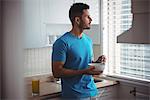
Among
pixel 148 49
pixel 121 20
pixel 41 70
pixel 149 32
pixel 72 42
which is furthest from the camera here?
pixel 121 20

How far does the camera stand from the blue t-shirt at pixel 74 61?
3.39ft

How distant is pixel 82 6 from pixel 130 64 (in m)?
0.79

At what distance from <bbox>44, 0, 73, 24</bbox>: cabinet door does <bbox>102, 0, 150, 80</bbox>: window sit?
446 millimetres

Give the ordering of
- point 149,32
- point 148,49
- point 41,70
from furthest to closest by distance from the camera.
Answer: point 41,70, point 148,49, point 149,32

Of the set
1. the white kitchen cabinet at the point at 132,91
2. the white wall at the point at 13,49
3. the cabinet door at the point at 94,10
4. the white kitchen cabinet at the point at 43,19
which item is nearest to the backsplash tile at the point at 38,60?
the white kitchen cabinet at the point at 43,19

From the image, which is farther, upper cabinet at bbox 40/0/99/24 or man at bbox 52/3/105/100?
upper cabinet at bbox 40/0/99/24

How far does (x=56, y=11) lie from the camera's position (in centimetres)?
147

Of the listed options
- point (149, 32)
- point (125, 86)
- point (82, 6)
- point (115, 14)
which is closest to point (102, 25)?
point (115, 14)

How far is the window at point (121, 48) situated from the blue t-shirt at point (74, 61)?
0.59 metres

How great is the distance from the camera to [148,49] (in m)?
1.49

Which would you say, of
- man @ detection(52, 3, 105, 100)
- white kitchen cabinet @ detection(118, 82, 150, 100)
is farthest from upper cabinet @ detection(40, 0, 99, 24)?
white kitchen cabinet @ detection(118, 82, 150, 100)

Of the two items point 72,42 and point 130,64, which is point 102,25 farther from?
point 72,42

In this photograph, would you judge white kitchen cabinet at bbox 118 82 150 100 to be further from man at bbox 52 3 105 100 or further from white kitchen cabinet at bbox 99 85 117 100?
man at bbox 52 3 105 100

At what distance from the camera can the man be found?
3.32 feet
